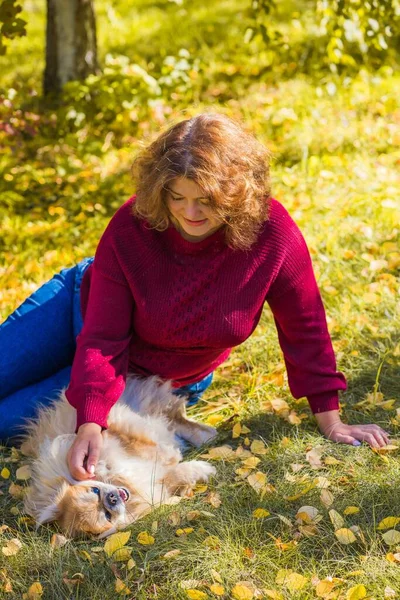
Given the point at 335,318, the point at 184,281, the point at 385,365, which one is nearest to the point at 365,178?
the point at 335,318

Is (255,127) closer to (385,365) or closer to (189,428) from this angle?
(385,365)

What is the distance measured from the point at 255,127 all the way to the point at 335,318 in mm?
2449

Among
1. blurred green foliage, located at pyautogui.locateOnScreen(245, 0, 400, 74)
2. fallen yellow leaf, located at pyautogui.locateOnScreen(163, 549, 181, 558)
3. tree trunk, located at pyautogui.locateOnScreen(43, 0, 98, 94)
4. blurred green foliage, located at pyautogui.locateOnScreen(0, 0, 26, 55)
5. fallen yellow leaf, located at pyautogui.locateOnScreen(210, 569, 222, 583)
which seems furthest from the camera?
tree trunk, located at pyautogui.locateOnScreen(43, 0, 98, 94)

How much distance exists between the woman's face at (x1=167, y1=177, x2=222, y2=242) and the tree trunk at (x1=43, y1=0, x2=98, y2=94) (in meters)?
3.77

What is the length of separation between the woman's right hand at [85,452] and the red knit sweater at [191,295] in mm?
127

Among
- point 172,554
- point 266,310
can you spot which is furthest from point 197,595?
point 266,310

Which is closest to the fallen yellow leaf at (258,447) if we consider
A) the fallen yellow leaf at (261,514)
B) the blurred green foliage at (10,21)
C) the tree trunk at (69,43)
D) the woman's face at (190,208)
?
the fallen yellow leaf at (261,514)

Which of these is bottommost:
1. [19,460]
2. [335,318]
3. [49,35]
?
[19,460]

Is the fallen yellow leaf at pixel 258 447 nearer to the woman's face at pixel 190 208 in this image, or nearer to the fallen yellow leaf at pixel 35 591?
the woman's face at pixel 190 208

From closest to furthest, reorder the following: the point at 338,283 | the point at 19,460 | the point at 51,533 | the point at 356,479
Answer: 1. the point at 51,533
2. the point at 356,479
3. the point at 19,460
4. the point at 338,283

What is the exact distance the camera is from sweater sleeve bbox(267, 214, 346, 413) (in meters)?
2.79

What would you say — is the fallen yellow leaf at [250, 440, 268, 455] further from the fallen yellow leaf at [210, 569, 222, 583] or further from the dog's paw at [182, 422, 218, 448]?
the fallen yellow leaf at [210, 569, 222, 583]

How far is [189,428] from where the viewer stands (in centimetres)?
302

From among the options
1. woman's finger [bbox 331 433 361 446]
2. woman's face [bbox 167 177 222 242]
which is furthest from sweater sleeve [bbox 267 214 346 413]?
woman's face [bbox 167 177 222 242]
